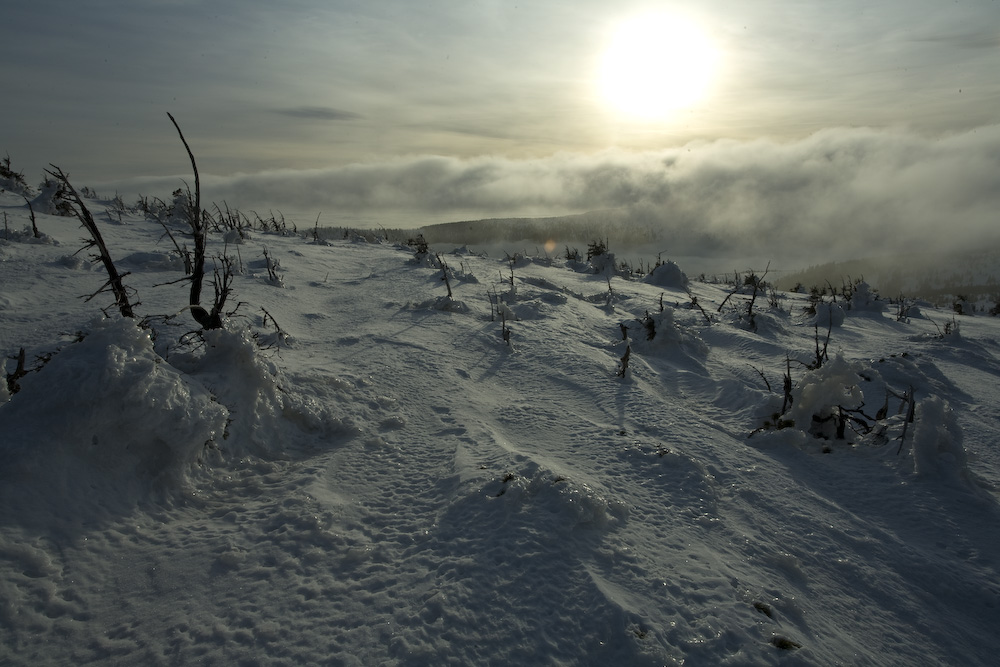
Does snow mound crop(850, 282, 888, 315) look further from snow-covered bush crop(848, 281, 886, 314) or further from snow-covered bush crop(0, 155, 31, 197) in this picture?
snow-covered bush crop(0, 155, 31, 197)

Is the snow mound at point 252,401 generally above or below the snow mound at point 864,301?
below

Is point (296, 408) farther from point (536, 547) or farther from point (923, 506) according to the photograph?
point (923, 506)

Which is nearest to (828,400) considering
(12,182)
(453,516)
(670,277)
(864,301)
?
(453,516)

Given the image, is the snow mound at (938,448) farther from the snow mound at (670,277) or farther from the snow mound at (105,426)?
the snow mound at (670,277)

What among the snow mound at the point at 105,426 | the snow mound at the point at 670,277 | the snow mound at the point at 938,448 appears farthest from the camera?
the snow mound at the point at 670,277

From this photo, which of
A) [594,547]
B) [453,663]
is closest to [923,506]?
[594,547]

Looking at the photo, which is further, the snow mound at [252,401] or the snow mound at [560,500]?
Result: the snow mound at [252,401]

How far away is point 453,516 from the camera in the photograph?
2.29 metres

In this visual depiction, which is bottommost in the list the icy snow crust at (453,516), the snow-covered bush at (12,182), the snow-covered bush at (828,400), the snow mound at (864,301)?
the icy snow crust at (453,516)

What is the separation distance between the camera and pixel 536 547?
207cm

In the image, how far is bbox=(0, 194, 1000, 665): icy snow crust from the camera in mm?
1682

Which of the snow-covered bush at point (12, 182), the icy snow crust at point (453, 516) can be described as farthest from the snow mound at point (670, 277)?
the snow-covered bush at point (12, 182)

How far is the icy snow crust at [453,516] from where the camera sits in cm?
168

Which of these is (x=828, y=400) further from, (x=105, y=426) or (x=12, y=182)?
(x=12, y=182)
